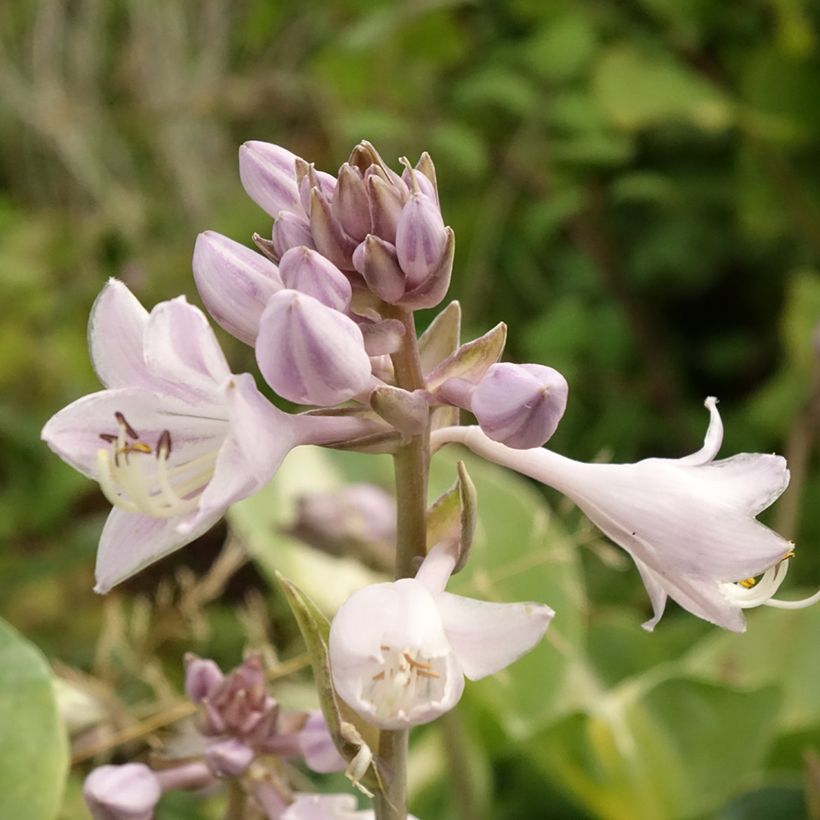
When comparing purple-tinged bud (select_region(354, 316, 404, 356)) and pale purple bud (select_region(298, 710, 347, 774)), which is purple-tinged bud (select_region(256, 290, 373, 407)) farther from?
pale purple bud (select_region(298, 710, 347, 774))

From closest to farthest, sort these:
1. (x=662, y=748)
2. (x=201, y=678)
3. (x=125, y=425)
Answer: (x=125, y=425) < (x=201, y=678) < (x=662, y=748)

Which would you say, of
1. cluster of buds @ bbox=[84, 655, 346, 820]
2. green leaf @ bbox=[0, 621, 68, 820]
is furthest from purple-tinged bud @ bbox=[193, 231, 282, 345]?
green leaf @ bbox=[0, 621, 68, 820]

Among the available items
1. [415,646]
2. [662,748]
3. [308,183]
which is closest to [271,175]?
[308,183]

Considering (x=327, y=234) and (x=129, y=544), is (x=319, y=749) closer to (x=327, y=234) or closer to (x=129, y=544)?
(x=129, y=544)

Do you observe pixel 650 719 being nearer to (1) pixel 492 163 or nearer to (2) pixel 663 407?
(2) pixel 663 407

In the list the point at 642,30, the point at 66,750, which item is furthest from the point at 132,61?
the point at 66,750
